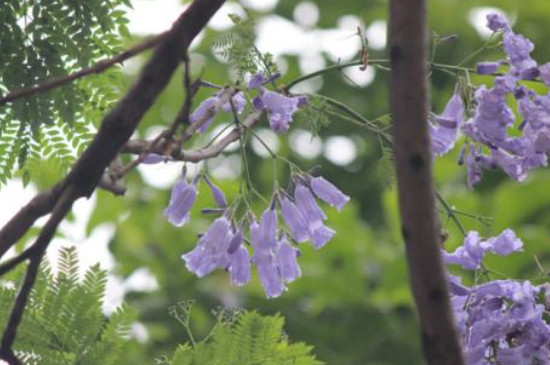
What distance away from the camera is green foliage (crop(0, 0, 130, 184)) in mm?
1369

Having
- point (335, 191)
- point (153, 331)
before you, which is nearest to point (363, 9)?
point (153, 331)

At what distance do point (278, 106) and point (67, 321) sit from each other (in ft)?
1.15

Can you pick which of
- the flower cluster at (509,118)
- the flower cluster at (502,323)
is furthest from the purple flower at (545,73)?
the flower cluster at (502,323)

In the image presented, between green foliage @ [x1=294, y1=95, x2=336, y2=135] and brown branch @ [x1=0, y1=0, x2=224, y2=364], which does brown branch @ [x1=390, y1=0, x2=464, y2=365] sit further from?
green foliage @ [x1=294, y1=95, x2=336, y2=135]

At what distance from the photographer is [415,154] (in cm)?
82

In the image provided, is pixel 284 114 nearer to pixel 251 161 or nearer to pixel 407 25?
pixel 407 25

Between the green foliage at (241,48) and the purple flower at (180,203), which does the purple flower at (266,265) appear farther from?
the green foliage at (241,48)

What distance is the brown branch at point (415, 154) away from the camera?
32.1 inches

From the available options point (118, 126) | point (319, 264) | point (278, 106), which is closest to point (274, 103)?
point (278, 106)

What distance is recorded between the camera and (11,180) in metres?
1.49

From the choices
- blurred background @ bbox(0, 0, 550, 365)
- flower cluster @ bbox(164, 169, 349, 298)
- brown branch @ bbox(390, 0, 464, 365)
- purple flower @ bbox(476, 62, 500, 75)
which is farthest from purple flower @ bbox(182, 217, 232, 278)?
blurred background @ bbox(0, 0, 550, 365)

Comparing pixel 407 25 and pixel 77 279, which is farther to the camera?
pixel 77 279

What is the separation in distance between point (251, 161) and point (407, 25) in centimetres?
622

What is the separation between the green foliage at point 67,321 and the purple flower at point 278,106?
0.27 m
